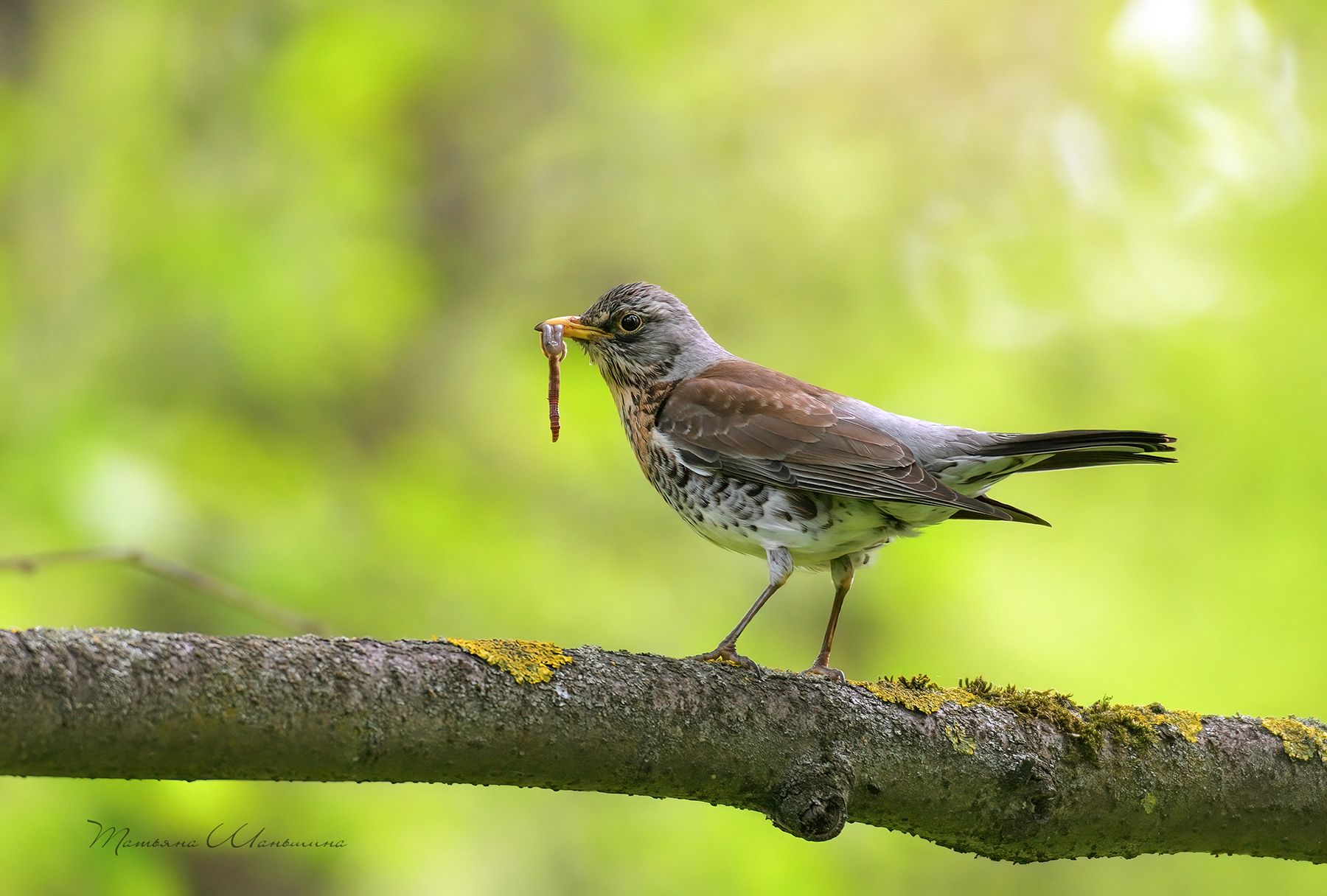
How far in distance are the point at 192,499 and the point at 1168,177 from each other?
5740 millimetres

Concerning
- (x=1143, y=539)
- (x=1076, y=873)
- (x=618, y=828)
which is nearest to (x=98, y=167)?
(x=618, y=828)

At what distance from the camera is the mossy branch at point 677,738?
1.90 meters

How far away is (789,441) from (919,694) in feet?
4.80

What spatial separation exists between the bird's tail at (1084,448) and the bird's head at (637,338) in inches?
56.1

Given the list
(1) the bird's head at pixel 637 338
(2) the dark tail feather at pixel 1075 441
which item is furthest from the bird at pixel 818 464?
(1) the bird's head at pixel 637 338

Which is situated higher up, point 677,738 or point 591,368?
point 591,368

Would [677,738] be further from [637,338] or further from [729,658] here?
[637,338]

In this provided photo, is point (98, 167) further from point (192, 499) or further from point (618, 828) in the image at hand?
point (618, 828)

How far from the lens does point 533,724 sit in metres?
2.23

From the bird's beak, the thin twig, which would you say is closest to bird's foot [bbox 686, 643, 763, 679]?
the thin twig

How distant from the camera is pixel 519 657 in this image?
2279mm

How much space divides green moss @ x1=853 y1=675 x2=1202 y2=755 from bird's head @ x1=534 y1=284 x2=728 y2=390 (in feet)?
7.01

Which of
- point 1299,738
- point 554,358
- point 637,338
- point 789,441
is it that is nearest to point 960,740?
point 1299,738

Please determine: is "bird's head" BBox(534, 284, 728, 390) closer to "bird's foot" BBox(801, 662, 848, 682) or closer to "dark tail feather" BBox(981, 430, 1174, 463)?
"dark tail feather" BBox(981, 430, 1174, 463)
